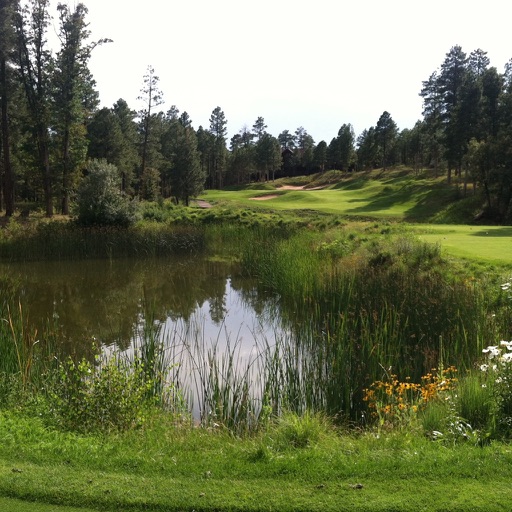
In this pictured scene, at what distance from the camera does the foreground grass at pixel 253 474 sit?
3375mm

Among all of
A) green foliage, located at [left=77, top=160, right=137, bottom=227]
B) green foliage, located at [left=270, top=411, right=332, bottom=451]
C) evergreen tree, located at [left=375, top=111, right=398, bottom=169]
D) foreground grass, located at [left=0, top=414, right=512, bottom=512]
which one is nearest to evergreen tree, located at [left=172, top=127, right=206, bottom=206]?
green foliage, located at [left=77, top=160, right=137, bottom=227]

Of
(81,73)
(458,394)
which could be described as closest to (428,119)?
(81,73)

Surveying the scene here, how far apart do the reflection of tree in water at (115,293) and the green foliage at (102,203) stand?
339cm

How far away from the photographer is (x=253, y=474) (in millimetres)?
3785

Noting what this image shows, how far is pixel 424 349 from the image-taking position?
7352mm

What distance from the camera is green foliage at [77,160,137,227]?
22.9 meters

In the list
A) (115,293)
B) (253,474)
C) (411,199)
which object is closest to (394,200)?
(411,199)

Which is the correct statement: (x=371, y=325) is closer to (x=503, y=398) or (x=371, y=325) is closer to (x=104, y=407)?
(x=503, y=398)

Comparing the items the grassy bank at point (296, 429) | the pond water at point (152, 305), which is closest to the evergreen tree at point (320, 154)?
the pond water at point (152, 305)

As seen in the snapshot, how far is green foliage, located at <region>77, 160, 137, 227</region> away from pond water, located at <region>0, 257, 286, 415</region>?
3.38 meters

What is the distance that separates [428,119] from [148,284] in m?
38.1

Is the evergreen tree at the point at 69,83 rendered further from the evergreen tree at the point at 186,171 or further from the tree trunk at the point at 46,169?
the evergreen tree at the point at 186,171

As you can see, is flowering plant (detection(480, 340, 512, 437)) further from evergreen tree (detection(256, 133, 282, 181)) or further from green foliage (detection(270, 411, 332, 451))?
evergreen tree (detection(256, 133, 282, 181))

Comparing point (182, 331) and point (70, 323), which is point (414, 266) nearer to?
point (182, 331)
